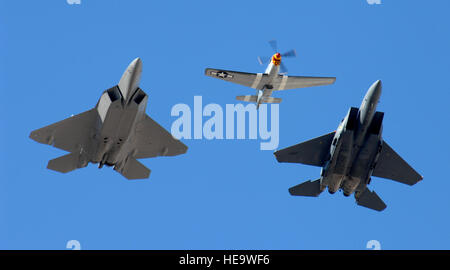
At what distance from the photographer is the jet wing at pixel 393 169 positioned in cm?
2986

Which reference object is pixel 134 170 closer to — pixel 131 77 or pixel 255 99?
pixel 131 77

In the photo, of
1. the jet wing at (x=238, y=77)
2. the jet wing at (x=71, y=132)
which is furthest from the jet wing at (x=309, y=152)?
the jet wing at (x=71, y=132)

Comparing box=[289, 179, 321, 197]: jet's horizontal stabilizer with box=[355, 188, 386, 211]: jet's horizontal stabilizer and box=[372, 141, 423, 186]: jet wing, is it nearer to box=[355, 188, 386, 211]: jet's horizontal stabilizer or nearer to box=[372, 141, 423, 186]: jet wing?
box=[355, 188, 386, 211]: jet's horizontal stabilizer

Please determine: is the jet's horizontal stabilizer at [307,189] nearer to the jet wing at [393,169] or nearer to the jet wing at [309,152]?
the jet wing at [309,152]

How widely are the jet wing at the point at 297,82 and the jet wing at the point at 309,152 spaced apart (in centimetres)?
831

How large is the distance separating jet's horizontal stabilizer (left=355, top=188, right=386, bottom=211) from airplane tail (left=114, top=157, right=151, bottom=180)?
35.3 feet

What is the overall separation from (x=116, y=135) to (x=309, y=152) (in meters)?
9.74

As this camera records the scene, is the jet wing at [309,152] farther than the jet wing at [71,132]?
Yes

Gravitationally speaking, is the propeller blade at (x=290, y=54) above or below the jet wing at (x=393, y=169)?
above

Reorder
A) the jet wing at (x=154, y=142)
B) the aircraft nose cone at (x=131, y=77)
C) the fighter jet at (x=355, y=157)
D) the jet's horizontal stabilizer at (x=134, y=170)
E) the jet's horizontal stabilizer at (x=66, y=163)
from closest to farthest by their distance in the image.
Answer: the aircraft nose cone at (x=131, y=77)
the fighter jet at (x=355, y=157)
the jet's horizontal stabilizer at (x=66, y=163)
the jet wing at (x=154, y=142)
the jet's horizontal stabilizer at (x=134, y=170)

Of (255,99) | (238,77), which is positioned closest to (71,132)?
(238,77)

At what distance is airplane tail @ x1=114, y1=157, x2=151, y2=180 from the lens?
1166 inches
